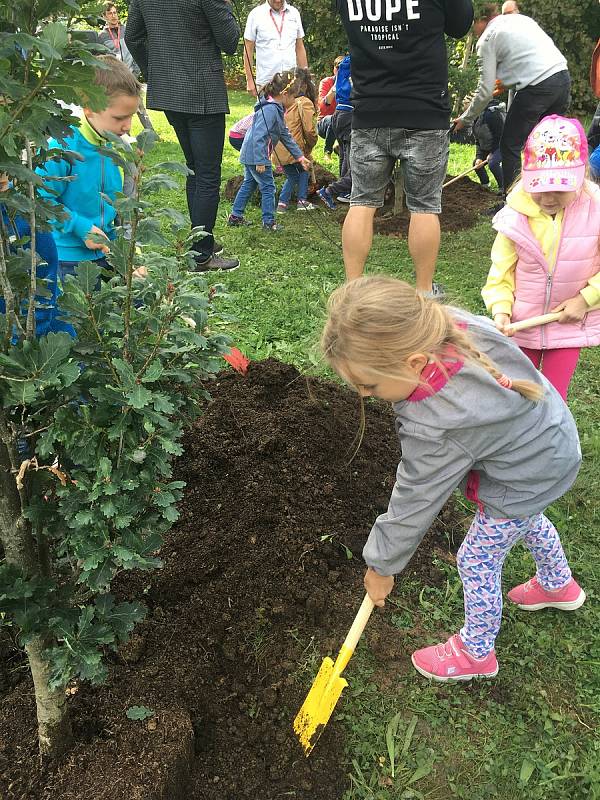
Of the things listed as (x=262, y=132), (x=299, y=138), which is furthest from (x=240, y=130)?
(x=299, y=138)

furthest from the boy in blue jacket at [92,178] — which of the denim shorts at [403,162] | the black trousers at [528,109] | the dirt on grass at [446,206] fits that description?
the dirt on grass at [446,206]

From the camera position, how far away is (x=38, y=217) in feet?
4.59

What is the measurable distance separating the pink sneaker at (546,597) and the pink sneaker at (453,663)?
Answer: 0.29 m

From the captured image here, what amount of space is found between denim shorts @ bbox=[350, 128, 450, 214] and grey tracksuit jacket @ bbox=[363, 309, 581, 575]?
2144 mm

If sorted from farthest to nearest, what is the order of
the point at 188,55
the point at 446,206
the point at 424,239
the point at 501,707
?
the point at 446,206 < the point at 188,55 < the point at 424,239 < the point at 501,707

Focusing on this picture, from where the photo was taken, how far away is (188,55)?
14.7ft

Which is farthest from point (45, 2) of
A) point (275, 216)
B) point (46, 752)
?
point (275, 216)

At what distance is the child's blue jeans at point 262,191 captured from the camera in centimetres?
614

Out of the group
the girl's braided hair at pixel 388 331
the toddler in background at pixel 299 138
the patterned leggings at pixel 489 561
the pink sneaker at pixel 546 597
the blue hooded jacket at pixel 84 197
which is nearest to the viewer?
the girl's braided hair at pixel 388 331

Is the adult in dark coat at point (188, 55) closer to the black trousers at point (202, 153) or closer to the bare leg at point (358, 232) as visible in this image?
the black trousers at point (202, 153)

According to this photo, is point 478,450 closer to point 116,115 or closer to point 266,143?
point 116,115

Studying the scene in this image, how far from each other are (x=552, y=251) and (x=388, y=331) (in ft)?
4.41

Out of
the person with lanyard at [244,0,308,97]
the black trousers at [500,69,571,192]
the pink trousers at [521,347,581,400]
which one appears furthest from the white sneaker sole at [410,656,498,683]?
the person with lanyard at [244,0,308,97]

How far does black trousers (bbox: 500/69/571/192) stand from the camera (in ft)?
17.6
